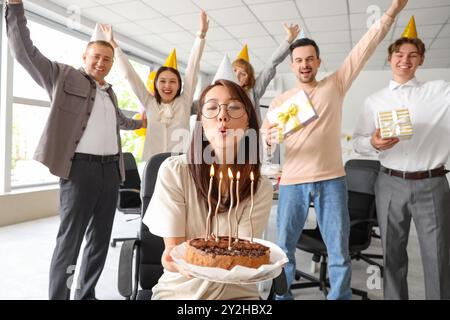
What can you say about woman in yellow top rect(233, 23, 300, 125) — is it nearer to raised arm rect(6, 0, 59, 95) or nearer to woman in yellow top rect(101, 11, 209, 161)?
woman in yellow top rect(101, 11, 209, 161)

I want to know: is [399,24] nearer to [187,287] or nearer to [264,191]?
A: [264,191]

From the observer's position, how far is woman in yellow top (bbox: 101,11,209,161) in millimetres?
2555

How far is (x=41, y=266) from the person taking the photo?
9.24 ft

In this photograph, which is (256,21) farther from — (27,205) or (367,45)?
(27,205)

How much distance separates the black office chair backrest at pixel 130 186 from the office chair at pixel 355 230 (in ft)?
5.68

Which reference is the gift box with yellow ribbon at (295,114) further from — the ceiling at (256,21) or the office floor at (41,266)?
the ceiling at (256,21)

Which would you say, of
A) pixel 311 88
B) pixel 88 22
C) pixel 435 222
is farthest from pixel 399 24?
pixel 88 22

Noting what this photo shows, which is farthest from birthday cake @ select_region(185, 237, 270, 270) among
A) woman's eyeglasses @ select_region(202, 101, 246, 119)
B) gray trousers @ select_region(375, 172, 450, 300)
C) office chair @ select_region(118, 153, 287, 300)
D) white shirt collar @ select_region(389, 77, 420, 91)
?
white shirt collar @ select_region(389, 77, 420, 91)

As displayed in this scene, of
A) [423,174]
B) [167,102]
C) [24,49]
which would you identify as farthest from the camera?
[167,102]

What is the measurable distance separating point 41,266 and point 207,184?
240cm

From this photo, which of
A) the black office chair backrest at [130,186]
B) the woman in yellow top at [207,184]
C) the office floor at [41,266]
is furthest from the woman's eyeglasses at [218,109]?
the black office chair backrest at [130,186]

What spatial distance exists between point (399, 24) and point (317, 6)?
1.47 m

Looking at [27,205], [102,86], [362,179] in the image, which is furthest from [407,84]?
[27,205]

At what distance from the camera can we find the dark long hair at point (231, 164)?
1132 mm
